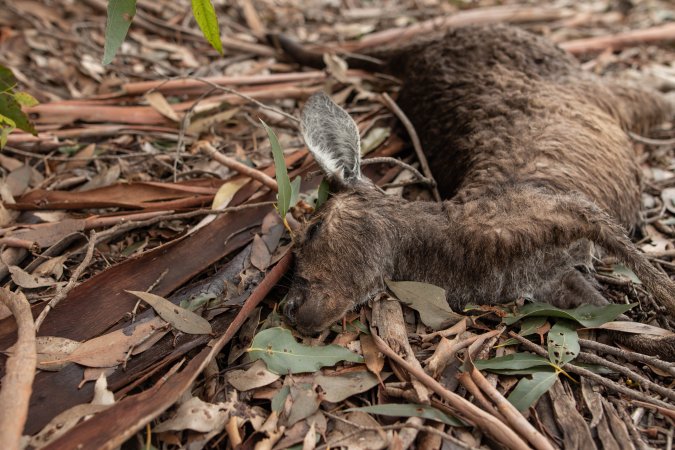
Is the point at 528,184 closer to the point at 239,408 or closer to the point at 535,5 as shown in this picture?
the point at 239,408

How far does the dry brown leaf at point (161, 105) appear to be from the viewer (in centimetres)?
437

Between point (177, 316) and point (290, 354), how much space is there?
23.0 inches

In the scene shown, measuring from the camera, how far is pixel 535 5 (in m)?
6.96

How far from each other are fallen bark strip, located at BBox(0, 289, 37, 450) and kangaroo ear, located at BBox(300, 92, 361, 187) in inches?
64.8

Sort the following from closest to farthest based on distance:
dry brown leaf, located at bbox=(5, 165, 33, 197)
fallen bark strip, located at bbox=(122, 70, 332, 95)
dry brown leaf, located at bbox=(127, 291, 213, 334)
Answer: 1. dry brown leaf, located at bbox=(127, 291, 213, 334)
2. dry brown leaf, located at bbox=(5, 165, 33, 197)
3. fallen bark strip, located at bbox=(122, 70, 332, 95)

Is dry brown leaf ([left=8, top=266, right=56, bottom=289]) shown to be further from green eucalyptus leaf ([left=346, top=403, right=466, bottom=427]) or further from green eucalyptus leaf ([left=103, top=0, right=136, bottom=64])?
green eucalyptus leaf ([left=346, top=403, right=466, bottom=427])

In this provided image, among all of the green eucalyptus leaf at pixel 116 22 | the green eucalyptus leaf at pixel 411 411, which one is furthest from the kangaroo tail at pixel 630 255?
the green eucalyptus leaf at pixel 116 22

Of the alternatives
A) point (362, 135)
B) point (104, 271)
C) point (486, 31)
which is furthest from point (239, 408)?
point (486, 31)

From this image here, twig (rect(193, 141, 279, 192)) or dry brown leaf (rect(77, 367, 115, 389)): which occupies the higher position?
twig (rect(193, 141, 279, 192))

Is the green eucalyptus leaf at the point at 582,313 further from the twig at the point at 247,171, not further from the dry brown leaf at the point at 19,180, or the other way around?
the dry brown leaf at the point at 19,180

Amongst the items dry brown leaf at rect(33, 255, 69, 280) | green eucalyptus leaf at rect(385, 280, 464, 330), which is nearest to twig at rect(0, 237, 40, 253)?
dry brown leaf at rect(33, 255, 69, 280)

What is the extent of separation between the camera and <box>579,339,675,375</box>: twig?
8.91ft

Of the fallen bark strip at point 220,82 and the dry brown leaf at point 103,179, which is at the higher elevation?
the fallen bark strip at point 220,82

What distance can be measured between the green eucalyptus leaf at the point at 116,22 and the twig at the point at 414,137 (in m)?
2.07
